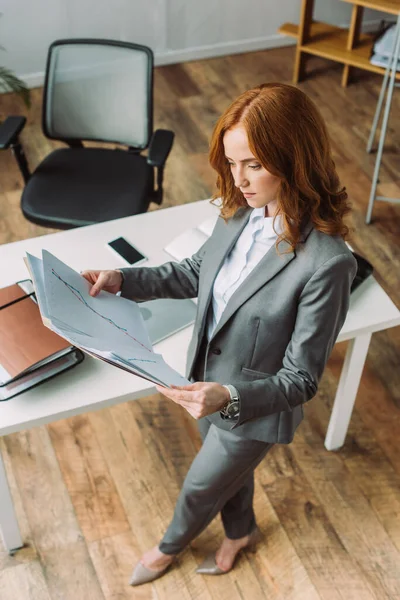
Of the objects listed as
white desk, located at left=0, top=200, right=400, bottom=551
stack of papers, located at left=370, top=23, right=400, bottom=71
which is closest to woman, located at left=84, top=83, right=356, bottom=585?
white desk, located at left=0, top=200, right=400, bottom=551

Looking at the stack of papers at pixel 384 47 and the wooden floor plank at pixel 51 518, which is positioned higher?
the stack of papers at pixel 384 47

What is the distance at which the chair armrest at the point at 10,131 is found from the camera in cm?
288

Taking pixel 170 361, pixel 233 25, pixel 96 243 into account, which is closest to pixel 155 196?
pixel 96 243

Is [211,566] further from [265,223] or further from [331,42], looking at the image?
[331,42]

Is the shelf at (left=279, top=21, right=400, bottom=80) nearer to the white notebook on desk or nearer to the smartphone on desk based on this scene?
the white notebook on desk

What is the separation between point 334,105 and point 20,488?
327cm

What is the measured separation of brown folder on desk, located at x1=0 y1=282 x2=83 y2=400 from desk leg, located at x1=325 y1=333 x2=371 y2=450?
0.92m

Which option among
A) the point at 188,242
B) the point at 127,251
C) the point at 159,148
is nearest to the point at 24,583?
the point at 127,251

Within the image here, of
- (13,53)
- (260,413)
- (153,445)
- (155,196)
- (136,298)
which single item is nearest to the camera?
(260,413)

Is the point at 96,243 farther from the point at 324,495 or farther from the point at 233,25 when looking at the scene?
the point at 233,25

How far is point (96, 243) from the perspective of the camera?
95.1 inches

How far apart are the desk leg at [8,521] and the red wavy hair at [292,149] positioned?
1.20m

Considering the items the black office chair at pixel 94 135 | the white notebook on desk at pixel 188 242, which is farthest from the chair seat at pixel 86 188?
Result: the white notebook on desk at pixel 188 242

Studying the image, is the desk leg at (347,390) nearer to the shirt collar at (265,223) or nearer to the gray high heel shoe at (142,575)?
the shirt collar at (265,223)
